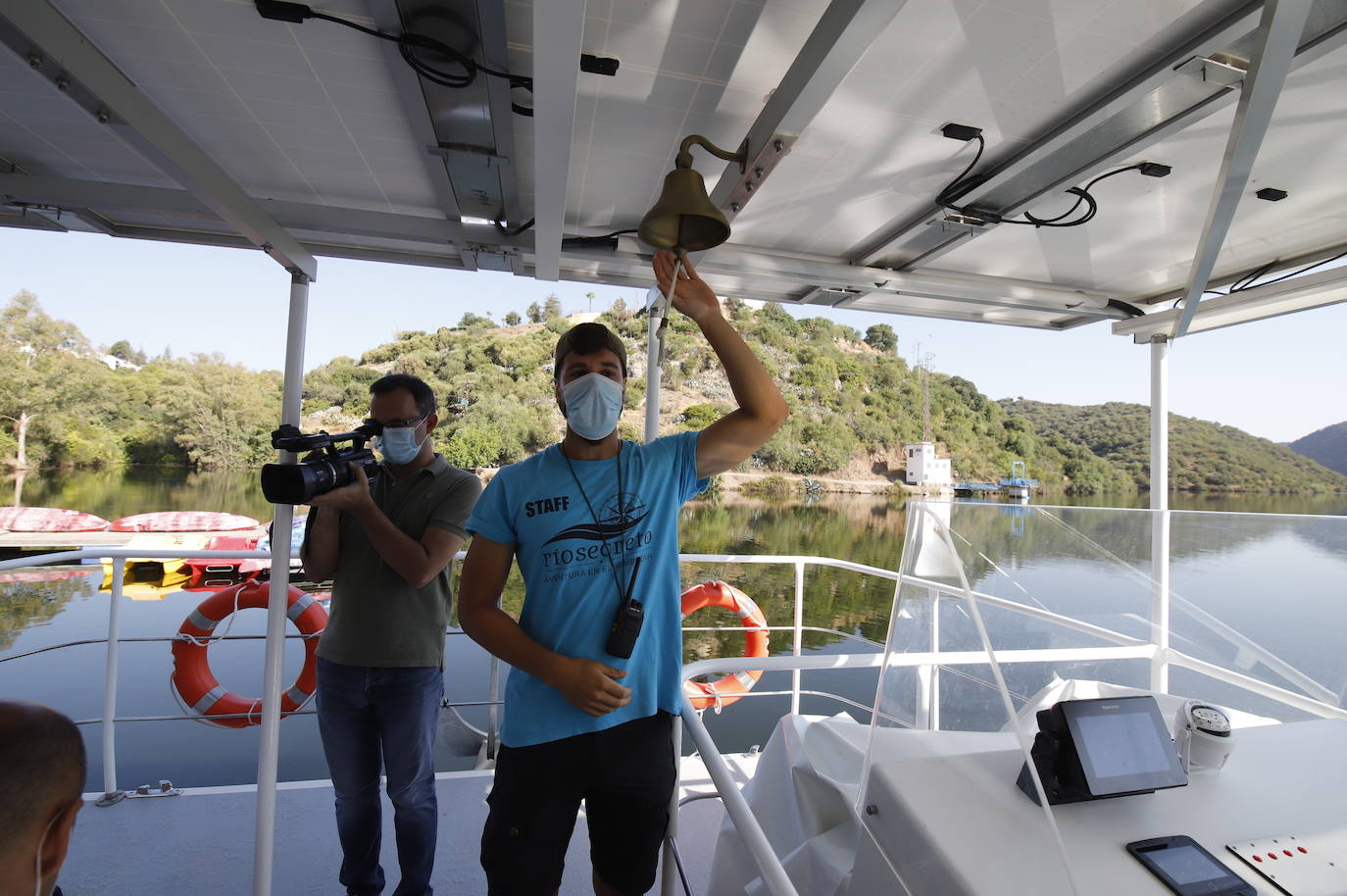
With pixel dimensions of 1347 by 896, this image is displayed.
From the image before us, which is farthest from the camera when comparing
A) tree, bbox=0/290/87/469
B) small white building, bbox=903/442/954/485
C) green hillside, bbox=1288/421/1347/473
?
tree, bbox=0/290/87/469

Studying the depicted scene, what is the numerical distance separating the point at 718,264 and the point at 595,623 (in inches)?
67.0

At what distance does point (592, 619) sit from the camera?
0.99 metres

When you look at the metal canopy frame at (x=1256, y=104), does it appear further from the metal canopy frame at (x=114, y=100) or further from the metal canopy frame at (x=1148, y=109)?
the metal canopy frame at (x=114, y=100)

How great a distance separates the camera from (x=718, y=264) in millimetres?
2363

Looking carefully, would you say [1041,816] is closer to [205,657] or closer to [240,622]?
[205,657]

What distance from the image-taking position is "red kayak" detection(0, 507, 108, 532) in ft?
70.4

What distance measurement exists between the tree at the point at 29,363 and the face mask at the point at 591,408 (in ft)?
111

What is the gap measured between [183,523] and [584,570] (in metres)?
28.5

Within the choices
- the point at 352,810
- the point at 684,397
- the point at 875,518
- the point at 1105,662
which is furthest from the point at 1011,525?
the point at 875,518

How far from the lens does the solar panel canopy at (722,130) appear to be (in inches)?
45.1

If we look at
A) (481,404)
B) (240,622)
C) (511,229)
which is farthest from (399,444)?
(481,404)

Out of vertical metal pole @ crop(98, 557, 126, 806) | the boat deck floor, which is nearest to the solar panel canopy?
vertical metal pole @ crop(98, 557, 126, 806)

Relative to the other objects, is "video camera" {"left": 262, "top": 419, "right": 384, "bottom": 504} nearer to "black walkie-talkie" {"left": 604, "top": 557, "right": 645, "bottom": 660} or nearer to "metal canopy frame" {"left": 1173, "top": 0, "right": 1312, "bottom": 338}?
"black walkie-talkie" {"left": 604, "top": 557, "right": 645, "bottom": 660}

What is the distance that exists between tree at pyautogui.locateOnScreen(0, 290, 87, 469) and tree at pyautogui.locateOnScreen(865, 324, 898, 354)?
37059 mm
